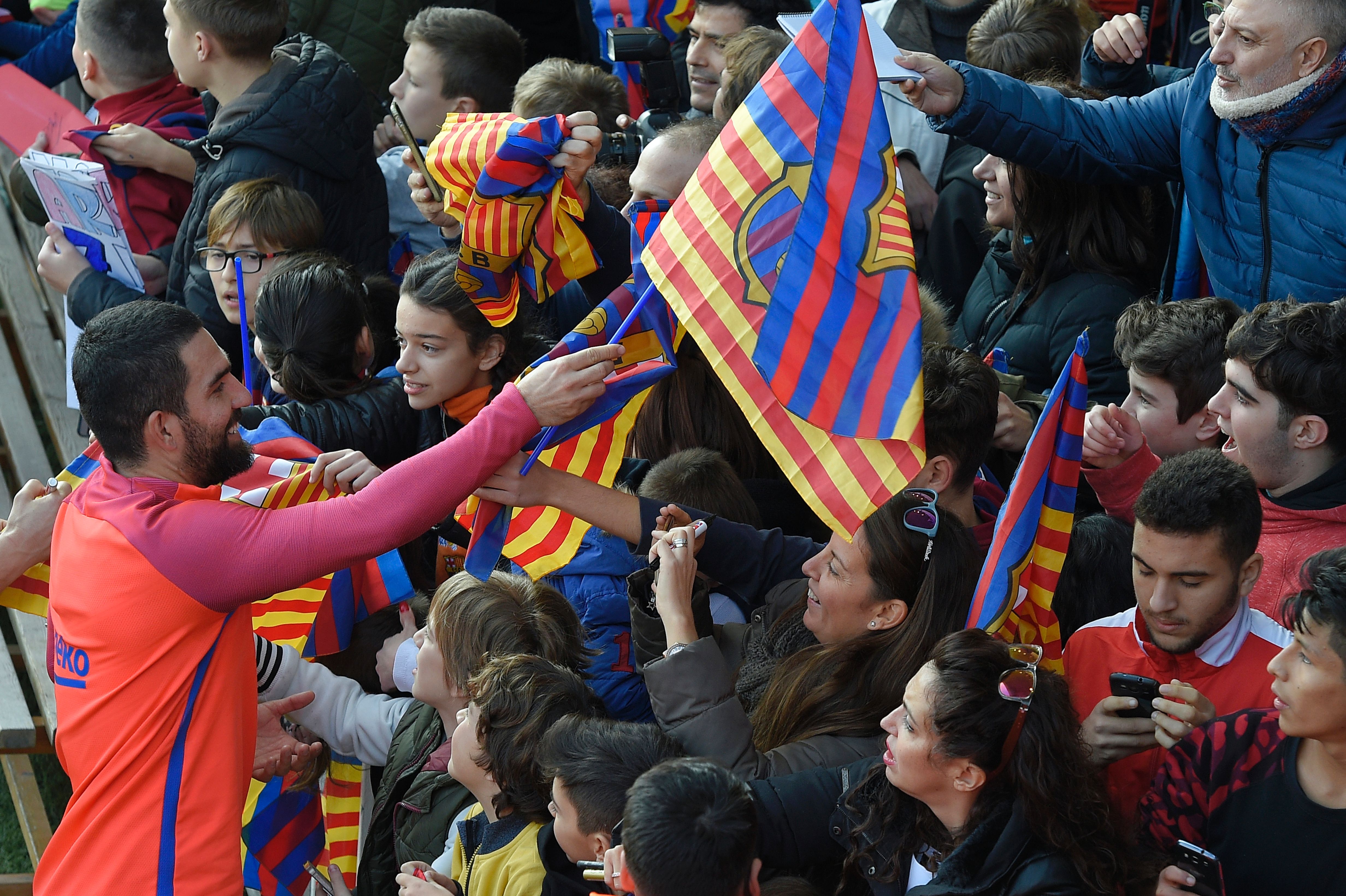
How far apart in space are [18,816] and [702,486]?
321cm

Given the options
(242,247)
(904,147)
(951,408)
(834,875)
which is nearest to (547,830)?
(834,875)

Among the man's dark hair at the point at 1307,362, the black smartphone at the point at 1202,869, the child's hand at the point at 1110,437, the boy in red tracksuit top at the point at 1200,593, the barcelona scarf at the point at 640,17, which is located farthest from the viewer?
the barcelona scarf at the point at 640,17

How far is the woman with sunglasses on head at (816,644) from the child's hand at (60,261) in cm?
278

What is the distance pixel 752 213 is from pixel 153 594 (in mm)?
1387

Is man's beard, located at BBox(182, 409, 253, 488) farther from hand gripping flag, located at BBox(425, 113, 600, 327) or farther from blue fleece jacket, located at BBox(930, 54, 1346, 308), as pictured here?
blue fleece jacket, located at BBox(930, 54, 1346, 308)

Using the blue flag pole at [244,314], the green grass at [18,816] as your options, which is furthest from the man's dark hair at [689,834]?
the green grass at [18,816]

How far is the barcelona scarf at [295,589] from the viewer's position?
3068mm

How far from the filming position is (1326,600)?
6.98 ft

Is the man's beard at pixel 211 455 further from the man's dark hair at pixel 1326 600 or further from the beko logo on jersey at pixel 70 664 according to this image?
the man's dark hair at pixel 1326 600

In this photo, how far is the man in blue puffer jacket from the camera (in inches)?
120

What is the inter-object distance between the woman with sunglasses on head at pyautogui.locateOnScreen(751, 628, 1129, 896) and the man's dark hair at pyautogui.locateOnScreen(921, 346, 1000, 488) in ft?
2.66

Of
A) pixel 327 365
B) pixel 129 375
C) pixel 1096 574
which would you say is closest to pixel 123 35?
pixel 327 365

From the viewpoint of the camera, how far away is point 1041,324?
3689 mm

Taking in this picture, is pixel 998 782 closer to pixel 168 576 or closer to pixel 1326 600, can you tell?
pixel 1326 600
